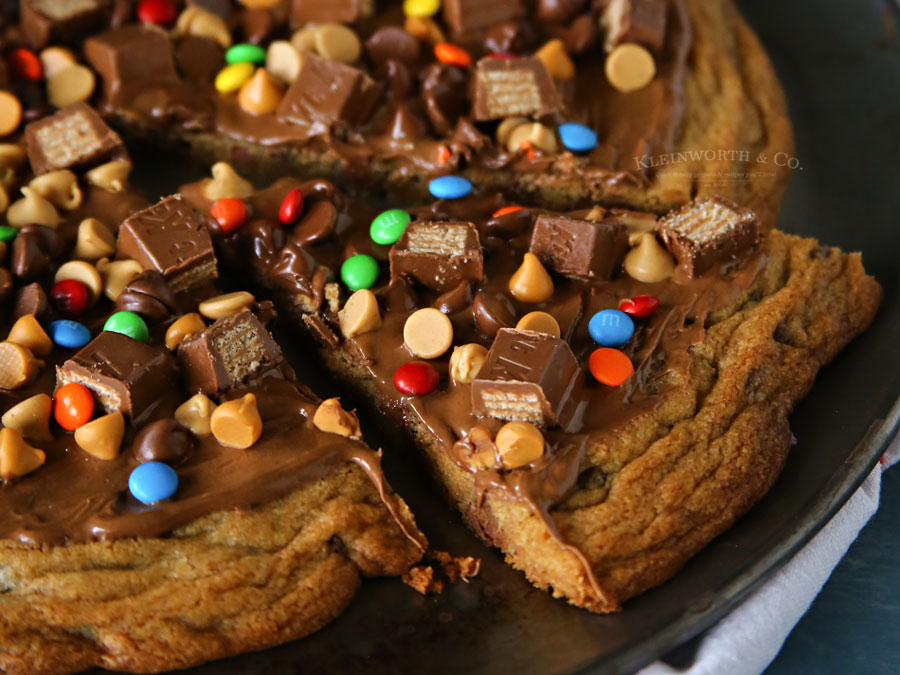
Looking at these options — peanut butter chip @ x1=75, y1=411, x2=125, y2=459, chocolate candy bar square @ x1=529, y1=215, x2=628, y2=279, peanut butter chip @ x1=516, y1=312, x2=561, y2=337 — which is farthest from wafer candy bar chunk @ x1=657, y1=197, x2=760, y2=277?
peanut butter chip @ x1=75, y1=411, x2=125, y2=459

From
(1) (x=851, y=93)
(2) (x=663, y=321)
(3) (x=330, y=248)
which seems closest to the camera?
(2) (x=663, y=321)

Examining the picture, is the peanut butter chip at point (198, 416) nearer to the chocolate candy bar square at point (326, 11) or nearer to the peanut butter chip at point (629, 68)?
the chocolate candy bar square at point (326, 11)

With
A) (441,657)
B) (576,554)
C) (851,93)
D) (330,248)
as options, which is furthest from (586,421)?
(851,93)

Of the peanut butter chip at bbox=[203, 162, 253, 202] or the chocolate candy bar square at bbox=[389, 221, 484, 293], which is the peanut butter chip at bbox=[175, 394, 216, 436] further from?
the peanut butter chip at bbox=[203, 162, 253, 202]

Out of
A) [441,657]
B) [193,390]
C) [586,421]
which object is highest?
[586,421]

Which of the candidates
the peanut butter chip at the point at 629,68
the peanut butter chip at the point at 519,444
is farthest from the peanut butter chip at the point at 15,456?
the peanut butter chip at the point at 629,68

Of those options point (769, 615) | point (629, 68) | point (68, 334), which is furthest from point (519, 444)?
point (629, 68)

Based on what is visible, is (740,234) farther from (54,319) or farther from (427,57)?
(54,319)
